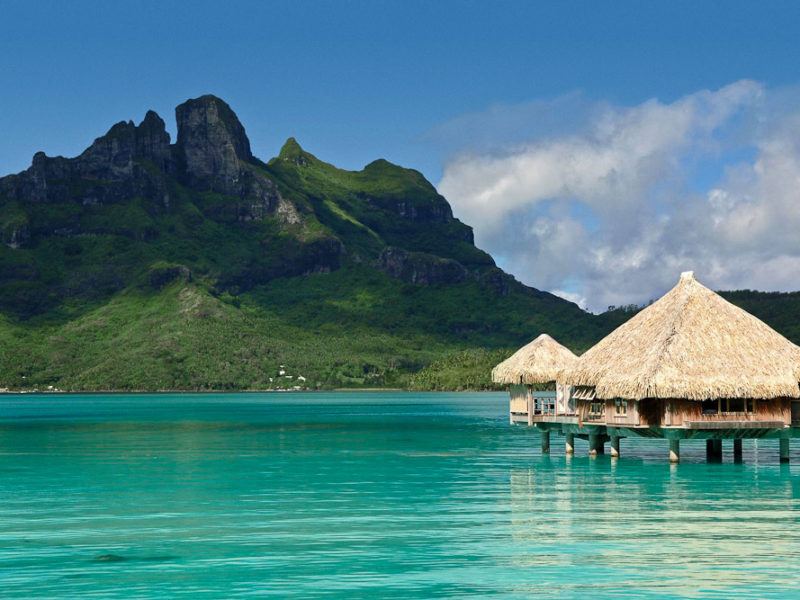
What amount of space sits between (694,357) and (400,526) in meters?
14.0

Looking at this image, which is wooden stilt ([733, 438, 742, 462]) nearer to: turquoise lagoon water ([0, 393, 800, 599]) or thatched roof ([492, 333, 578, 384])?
turquoise lagoon water ([0, 393, 800, 599])

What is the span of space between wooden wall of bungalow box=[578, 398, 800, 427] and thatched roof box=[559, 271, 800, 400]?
0.96 meters

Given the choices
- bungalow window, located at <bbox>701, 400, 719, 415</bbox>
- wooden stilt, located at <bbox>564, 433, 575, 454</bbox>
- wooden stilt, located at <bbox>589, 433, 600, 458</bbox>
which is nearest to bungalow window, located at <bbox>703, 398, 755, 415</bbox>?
bungalow window, located at <bbox>701, 400, 719, 415</bbox>

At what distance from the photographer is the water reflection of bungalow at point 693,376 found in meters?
33.0

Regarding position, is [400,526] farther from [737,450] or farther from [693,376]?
[737,450]

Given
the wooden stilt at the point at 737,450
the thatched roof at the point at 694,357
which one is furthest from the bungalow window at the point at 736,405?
the wooden stilt at the point at 737,450

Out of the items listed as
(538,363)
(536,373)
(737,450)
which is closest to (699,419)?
(737,450)

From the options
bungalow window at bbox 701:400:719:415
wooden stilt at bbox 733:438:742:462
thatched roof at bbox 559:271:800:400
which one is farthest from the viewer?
wooden stilt at bbox 733:438:742:462

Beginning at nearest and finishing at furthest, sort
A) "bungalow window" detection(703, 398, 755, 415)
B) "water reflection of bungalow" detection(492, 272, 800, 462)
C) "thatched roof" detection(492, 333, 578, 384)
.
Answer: "water reflection of bungalow" detection(492, 272, 800, 462)
"bungalow window" detection(703, 398, 755, 415)
"thatched roof" detection(492, 333, 578, 384)

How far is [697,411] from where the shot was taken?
33562mm

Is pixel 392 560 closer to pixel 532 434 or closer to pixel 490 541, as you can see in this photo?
pixel 490 541

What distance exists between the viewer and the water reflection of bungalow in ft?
108

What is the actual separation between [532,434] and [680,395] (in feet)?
95.9

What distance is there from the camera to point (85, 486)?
32.8m
